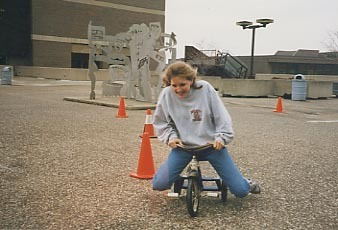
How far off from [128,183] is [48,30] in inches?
1502

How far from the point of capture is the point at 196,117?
3.89 meters

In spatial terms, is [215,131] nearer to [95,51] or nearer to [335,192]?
[335,192]

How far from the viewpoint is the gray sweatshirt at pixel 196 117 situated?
3.87 m

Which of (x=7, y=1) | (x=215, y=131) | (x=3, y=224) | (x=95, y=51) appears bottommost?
(x=3, y=224)

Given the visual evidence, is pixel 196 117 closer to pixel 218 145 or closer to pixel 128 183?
pixel 218 145

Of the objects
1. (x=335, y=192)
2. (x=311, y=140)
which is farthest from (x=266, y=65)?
(x=335, y=192)

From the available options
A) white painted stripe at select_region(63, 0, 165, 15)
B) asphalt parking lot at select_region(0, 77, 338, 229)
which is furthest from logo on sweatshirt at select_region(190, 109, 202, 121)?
white painted stripe at select_region(63, 0, 165, 15)

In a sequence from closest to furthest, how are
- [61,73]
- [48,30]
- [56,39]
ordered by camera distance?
1. [61,73]
2. [48,30]
3. [56,39]

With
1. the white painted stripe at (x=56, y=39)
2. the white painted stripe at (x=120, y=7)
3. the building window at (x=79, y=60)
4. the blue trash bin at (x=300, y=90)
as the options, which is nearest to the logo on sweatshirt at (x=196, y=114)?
the blue trash bin at (x=300, y=90)

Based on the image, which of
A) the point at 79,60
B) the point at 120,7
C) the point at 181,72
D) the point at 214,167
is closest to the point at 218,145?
the point at 214,167

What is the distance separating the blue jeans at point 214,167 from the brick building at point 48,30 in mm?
37964

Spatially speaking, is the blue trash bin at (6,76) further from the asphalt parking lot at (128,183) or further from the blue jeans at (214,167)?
the blue jeans at (214,167)

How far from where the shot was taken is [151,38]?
14.5 meters

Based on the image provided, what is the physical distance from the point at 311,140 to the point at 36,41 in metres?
35.5
